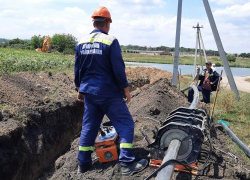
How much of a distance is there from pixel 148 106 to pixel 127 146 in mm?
3996

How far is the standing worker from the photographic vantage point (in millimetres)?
3834

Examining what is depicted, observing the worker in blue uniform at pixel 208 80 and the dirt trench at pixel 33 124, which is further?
the worker in blue uniform at pixel 208 80

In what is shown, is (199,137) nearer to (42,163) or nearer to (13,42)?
(42,163)

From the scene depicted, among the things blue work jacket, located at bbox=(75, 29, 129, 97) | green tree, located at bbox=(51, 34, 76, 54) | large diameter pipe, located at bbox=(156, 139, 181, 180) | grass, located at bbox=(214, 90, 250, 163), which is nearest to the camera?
large diameter pipe, located at bbox=(156, 139, 181, 180)

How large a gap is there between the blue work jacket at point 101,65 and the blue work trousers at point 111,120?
Answer: 12 centimetres

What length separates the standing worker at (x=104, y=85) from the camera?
3.83 meters

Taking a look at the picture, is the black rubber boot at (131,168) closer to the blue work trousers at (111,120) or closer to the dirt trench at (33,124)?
the blue work trousers at (111,120)

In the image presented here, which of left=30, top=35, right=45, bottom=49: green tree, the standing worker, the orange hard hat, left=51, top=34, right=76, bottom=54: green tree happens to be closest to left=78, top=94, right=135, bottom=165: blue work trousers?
the standing worker

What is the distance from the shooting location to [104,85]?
153 inches

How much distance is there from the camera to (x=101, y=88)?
12.8 ft

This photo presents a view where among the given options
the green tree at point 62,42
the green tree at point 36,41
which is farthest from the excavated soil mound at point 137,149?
the green tree at point 36,41

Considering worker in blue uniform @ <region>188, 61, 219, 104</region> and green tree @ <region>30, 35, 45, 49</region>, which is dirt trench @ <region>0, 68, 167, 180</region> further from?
green tree @ <region>30, 35, 45, 49</region>

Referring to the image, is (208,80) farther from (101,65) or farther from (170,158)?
(170,158)

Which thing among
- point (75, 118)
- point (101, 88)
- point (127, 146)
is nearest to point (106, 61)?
point (101, 88)
